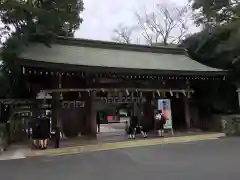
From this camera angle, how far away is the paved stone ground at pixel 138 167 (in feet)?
30.1

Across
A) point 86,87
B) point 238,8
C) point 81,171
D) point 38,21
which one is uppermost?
point 238,8

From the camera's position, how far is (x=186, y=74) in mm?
23516

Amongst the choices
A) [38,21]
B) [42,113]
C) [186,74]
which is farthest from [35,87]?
[186,74]

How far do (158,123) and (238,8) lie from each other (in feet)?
40.5

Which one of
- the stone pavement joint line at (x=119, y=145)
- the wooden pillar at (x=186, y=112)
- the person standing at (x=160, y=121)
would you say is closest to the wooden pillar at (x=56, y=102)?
the stone pavement joint line at (x=119, y=145)

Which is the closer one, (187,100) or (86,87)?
(86,87)

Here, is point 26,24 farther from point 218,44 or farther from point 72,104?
point 218,44

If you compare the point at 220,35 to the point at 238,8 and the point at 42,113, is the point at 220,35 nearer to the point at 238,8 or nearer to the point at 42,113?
the point at 238,8

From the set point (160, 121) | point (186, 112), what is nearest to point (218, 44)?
point (186, 112)

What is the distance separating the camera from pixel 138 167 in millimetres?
10625

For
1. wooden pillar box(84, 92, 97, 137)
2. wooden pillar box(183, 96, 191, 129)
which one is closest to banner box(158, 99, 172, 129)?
wooden pillar box(183, 96, 191, 129)

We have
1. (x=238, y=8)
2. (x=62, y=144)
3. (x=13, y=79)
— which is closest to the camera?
(x=62, y=144)

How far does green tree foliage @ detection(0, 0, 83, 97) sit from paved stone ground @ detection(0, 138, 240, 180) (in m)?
8.95

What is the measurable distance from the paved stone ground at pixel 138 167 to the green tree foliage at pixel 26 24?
29.4 ft
